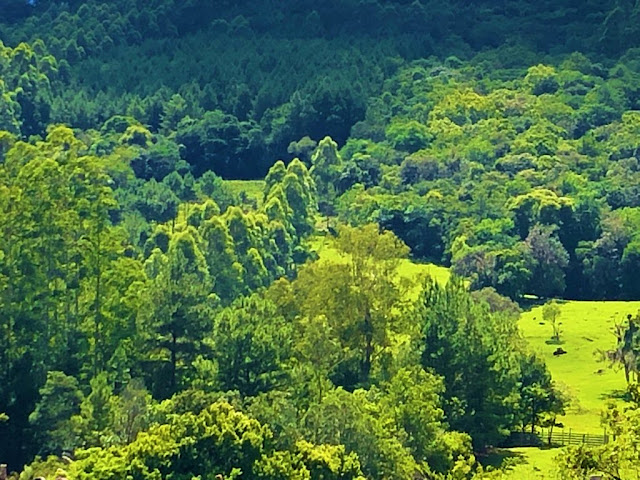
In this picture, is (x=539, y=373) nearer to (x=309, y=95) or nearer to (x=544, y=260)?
(x=544, y=260)

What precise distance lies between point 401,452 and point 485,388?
1043 cm

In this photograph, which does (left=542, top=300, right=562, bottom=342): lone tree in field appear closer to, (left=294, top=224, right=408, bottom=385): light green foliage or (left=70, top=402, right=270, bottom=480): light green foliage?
(left=294, top=224, right=408, bottom=385): light green foliage

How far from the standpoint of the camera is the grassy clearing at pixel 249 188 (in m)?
94.6

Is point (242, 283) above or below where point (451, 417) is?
above

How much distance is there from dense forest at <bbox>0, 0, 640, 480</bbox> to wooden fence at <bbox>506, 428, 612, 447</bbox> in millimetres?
479

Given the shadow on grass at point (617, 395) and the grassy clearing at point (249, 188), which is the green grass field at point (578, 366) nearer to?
the shadow on grass at point (617, 395)

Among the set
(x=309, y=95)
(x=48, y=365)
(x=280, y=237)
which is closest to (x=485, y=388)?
(x=48, y=365)

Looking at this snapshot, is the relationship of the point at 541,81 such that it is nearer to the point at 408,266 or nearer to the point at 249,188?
the point at 249,188

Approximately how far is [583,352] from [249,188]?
4279 centimetres

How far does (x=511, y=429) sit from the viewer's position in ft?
168

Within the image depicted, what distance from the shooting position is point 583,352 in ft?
206

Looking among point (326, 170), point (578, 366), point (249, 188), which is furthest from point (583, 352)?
point (249, 188)

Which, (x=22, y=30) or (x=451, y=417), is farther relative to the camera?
(x=22, y=30)

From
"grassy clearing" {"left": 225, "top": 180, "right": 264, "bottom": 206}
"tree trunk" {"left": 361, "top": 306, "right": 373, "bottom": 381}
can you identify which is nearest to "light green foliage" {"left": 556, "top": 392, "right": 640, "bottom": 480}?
"tree trunk" {"left": 361, "top": 306, "right": 373, "bottom": 381}
